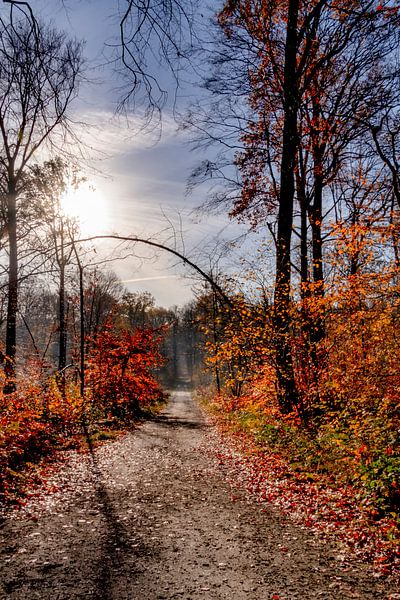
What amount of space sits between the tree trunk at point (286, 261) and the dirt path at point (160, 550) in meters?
3.49

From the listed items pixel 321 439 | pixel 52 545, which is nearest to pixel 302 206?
pixel 321 439

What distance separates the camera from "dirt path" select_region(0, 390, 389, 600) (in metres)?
3.73

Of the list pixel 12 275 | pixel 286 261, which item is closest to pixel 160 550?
pixel 286 261

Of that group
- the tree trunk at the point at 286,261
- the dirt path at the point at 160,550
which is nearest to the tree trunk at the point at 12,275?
the dirt path at the point at 160,550

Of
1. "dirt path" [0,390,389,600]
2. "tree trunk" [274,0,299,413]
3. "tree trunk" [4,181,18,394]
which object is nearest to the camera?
"dirt path" [0,390,389,600]

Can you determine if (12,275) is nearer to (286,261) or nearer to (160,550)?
(286,261)

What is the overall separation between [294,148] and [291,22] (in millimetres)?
2814

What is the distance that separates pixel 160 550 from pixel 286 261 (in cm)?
770

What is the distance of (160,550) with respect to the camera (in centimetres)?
459

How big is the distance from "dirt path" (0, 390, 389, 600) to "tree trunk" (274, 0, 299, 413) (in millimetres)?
3486

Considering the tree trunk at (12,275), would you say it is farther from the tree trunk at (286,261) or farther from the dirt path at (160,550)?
the tree trunk at (286,261)

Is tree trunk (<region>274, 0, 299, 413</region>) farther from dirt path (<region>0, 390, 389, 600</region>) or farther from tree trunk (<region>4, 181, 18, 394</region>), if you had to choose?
tree trunk (<region>4, 181, 18, 394</region>)

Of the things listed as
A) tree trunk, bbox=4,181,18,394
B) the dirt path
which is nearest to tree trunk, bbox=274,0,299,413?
the dirt path

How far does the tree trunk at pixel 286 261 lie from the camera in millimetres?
9641
